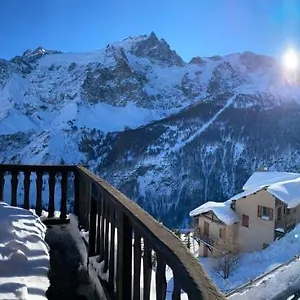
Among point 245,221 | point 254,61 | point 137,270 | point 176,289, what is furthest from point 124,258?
point 254,61

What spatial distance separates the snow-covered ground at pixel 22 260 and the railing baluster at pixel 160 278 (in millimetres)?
679

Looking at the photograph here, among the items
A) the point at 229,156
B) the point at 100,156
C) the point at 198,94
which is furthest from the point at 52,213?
the point at 198,94

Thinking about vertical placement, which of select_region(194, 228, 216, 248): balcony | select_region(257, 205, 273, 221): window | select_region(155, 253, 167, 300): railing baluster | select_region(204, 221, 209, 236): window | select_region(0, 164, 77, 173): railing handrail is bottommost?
select_region(194, 228, 216, 248): balcony

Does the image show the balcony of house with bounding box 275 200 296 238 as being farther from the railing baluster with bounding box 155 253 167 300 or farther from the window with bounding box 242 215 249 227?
the railing baluster with bounding box 155 253 167 300

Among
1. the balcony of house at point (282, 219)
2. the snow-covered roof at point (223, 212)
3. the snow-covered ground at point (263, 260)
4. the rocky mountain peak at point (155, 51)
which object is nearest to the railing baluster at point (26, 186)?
the snow-covered ground at point (263, 260)

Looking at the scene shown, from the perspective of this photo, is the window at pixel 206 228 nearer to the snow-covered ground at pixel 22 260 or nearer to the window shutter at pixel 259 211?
the window shutter at pixel 259 211

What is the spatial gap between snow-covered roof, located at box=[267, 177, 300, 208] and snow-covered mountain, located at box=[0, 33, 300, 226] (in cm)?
4518

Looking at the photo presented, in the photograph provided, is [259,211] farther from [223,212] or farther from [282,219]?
[223,212]

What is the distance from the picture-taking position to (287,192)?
17672 mm

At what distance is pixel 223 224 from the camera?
18.9 m

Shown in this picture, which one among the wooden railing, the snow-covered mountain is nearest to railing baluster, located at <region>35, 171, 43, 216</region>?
the wooden railing

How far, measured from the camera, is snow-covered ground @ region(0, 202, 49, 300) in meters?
1.89

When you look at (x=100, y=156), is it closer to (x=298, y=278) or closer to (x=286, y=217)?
(x=286, y=217)

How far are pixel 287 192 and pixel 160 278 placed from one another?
17.4 metres
